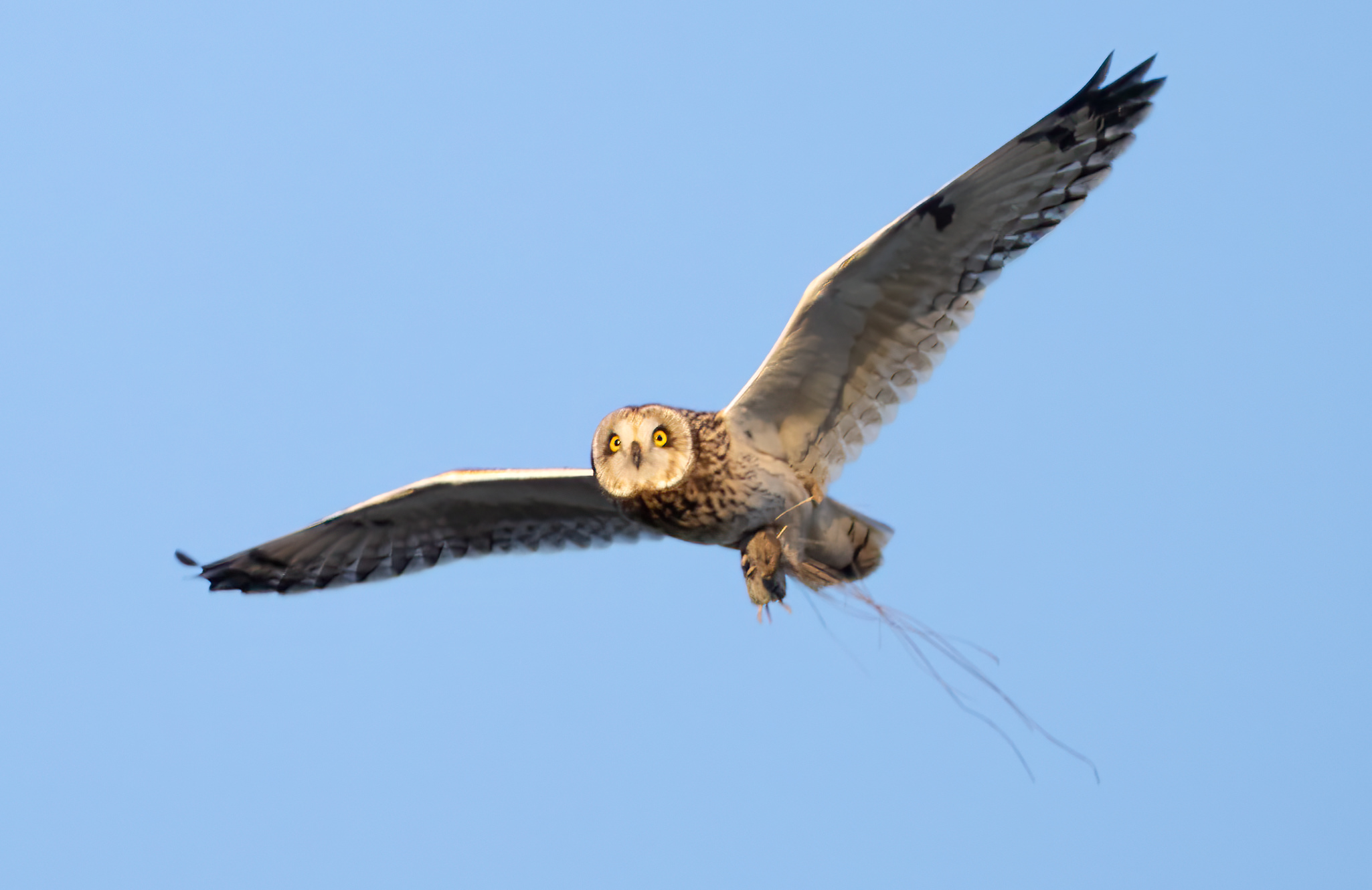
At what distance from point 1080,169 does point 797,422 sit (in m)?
1.64

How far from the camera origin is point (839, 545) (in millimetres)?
7156

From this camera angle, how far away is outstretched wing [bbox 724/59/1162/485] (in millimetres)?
6297

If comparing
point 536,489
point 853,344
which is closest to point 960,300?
point 853,344

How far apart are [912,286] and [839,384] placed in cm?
57

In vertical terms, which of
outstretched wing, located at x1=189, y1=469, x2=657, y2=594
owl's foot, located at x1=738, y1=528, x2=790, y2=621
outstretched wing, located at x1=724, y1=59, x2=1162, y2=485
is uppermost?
outstretched wing, located at x1=724, y1=59, x2=1162, y2=485

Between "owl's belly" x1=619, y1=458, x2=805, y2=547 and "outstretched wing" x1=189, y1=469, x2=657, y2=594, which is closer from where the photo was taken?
"owl's belly" x1=619, y1=458, x2=805, y2=547

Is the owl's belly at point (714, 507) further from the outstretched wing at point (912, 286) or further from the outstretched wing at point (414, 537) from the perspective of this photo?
the outstretched wing at point (414, 537)

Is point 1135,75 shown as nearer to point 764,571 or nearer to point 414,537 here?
point 764,571

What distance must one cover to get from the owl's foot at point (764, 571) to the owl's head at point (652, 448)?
50 cm

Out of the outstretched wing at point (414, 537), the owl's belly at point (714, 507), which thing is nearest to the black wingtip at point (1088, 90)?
the owl's belly at point (714, 507)

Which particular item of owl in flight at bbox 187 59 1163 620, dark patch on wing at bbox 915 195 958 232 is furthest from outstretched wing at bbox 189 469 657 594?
dark patch on wing at bbox 915 195 958 232

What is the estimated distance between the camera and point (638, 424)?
6.36 metres

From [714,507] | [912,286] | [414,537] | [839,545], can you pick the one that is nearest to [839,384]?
[912,286]

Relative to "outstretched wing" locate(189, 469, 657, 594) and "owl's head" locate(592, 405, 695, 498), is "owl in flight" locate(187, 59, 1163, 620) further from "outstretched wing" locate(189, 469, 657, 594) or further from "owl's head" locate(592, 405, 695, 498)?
"outstretched wing" locate(189, 469, 657, 594)
